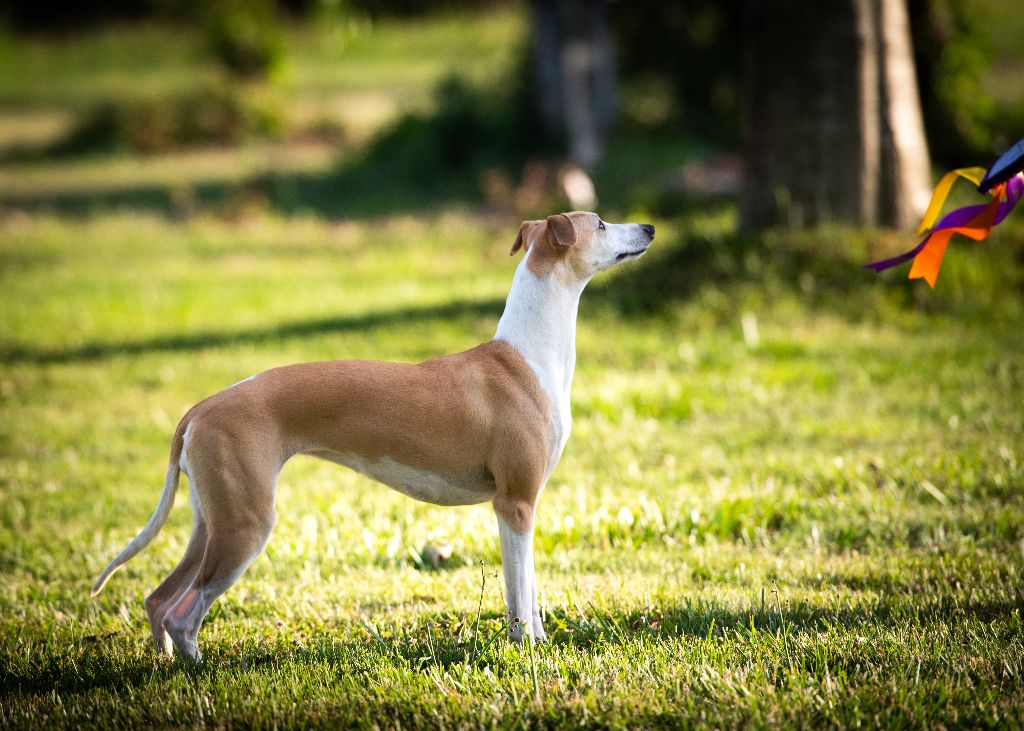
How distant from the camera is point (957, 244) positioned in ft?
29.2

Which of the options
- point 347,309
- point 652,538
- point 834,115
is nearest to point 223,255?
point 347,309

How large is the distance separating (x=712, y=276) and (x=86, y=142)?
18.4 metres

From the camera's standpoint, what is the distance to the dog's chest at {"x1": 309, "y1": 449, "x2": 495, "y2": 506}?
12.6 feet

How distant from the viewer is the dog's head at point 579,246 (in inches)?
160

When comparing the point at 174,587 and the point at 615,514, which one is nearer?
the point at 174,587

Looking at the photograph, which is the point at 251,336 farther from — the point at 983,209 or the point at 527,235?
the point at 983,209

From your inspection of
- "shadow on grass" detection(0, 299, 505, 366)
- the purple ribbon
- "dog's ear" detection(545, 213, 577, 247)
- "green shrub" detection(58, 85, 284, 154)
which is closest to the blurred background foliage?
"green shrub" detection(58, 85, 284, 154)

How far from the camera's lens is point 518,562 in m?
3.81

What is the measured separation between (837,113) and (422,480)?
243 inches

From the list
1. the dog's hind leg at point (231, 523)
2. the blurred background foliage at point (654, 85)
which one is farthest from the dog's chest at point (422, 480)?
the blurred background foliage at point (654, 85)

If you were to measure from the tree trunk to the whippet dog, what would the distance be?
5.24 meters

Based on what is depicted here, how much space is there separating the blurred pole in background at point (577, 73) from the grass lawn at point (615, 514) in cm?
541

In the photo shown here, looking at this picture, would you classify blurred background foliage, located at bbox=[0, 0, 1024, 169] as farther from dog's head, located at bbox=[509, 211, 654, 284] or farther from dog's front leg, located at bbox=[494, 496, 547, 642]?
dog's front leg, located at bbox=[494, 496, 547, 642]

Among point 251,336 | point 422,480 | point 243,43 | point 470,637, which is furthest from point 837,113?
point 243,43
